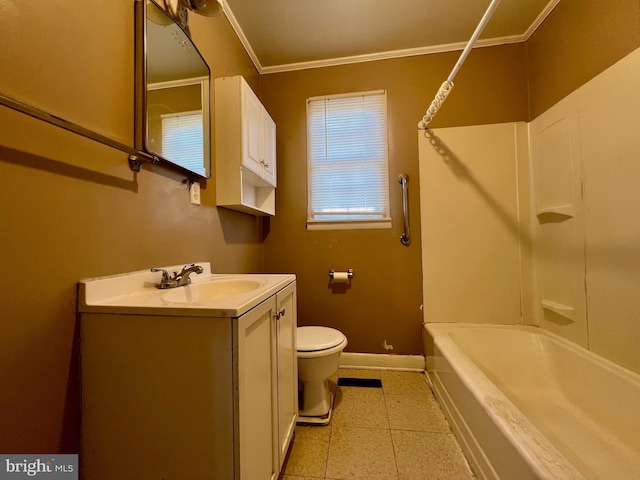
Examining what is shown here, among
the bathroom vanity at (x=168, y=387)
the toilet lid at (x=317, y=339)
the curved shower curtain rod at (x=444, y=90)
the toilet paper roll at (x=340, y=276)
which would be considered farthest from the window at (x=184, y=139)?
the curved shower curtain rod at (x=444, y=90)

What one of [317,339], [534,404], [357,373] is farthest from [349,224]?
[534,404]

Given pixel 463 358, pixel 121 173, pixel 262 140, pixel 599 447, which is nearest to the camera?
pixel 121 173

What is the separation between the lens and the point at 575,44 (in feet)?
4.63

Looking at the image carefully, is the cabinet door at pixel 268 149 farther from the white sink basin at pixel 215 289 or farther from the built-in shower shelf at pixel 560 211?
the built-in shower shelf at pixel 560 211

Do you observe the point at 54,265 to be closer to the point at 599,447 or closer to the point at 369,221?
the point at 369,221

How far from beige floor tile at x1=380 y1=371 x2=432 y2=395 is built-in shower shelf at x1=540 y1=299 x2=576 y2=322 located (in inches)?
36.8

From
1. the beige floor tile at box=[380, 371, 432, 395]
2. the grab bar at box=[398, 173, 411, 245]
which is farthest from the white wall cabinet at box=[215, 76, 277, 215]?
the beige floor tile at box=[380, 371, 432, 395]

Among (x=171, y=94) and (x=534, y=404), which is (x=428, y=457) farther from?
(x=171, y=94)

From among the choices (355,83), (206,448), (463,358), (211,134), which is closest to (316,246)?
(211,134)

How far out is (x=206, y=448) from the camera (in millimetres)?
641

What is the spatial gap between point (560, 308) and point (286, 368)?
1.67m

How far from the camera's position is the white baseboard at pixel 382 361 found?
1908 millimetres

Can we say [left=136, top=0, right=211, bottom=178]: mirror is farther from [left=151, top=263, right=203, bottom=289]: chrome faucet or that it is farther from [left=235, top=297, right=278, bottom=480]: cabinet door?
[left=235, top=297, right=278, bottom=480]: cabinet door

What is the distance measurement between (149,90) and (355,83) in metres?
1.60
